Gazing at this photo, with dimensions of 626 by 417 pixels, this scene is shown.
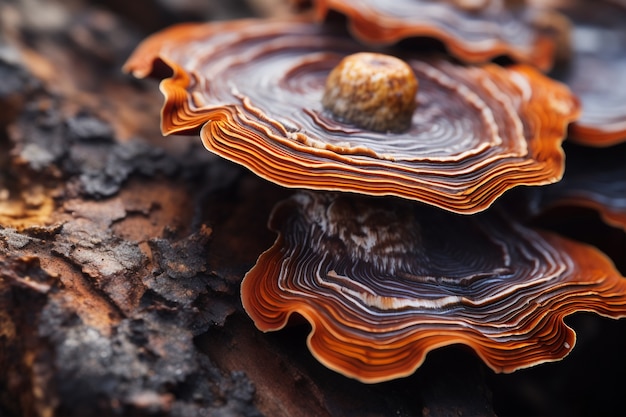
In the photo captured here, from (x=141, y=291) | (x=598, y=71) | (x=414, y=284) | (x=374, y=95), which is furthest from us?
(x=598, y=71)

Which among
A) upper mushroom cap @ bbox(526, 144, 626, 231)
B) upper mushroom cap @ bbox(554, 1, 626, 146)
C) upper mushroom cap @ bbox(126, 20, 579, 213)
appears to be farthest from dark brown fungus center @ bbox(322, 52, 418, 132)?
upper mushroom cap @ bbox(554, 1, 626, 146)

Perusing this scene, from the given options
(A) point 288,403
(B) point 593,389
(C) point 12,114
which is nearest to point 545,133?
(A) point 288,403

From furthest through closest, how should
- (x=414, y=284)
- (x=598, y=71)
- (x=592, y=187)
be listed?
1. (x=598, y=71)
2. (x=592, y=187)
3. (x=414, y=284)

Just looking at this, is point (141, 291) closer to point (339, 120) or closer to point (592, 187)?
point (339, 120)

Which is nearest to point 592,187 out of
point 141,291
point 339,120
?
point 339,120

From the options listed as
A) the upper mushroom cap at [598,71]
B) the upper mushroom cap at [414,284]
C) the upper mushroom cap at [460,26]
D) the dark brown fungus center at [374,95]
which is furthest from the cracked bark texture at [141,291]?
the upper mushroom cap at [598,71]

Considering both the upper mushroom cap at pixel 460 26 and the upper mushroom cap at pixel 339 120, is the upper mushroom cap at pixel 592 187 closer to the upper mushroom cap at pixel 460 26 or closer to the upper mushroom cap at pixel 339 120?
the upper mushroom cap at pixel 339 120
